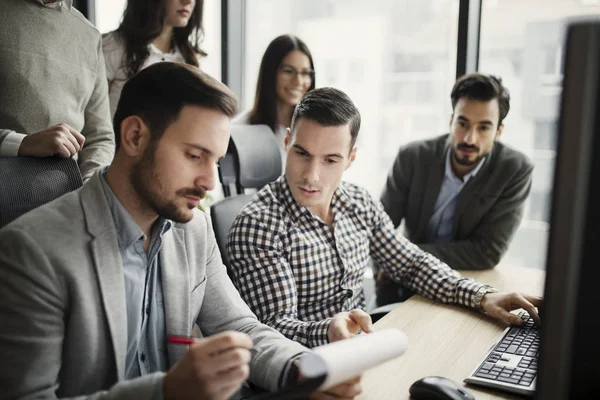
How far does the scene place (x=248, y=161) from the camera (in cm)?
212

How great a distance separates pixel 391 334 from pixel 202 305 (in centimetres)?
55

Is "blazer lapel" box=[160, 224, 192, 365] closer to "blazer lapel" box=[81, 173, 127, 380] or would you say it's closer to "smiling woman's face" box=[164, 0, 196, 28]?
"blazer lapel" box=[81, 173, 127, 380]

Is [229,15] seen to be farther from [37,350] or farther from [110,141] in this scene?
[37,350]

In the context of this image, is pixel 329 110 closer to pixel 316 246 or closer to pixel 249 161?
pixel 316 246

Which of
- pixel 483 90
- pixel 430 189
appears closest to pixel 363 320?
pixel 430 189

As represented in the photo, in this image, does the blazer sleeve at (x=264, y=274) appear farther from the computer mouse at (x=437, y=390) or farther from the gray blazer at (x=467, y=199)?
the gray blazer at (x=467, y=199)

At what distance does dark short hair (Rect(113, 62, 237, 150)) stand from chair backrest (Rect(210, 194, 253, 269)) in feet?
2.09

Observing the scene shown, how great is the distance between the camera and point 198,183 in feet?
3.54

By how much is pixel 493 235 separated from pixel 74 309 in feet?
5.51

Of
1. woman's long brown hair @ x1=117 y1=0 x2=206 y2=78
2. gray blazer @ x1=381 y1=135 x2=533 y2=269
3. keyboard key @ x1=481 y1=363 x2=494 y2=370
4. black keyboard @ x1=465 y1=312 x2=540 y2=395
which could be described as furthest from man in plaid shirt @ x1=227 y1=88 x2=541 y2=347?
woman's long brown hair @ x1=117 y1=0 x2=206 y2=78

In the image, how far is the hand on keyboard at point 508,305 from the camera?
146cm

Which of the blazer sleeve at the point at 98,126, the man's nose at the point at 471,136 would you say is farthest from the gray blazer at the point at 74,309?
the man's nose at the point at 471,136

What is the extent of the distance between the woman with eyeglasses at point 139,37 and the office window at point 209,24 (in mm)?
747

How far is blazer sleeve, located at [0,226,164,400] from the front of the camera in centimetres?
85
